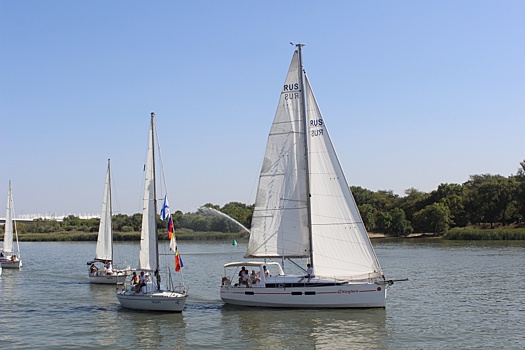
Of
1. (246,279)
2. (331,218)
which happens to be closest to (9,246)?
(246,279)

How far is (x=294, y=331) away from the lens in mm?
32031

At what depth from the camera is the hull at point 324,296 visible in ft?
120

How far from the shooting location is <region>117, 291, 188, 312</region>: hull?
36844 millimetres

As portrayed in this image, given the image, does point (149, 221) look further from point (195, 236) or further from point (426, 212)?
point (195, 236)

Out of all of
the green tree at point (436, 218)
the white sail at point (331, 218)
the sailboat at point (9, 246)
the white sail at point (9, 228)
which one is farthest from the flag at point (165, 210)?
the green tree at point (436, 218)

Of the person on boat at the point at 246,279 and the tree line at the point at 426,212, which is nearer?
the person on boat at the point at 246,279

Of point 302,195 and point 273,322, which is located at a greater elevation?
A: point 302,195

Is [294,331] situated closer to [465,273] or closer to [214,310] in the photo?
[214,310]

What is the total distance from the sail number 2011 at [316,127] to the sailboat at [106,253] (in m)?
24.5

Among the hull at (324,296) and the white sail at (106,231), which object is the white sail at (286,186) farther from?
the white sail at (106,231)

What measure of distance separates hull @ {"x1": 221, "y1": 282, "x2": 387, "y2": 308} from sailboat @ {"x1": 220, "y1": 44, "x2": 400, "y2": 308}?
0.20 ft

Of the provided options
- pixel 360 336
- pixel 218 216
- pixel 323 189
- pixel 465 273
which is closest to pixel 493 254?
pixel 465 273

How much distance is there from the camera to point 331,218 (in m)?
38.0

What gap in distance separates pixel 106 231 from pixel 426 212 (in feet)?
311
